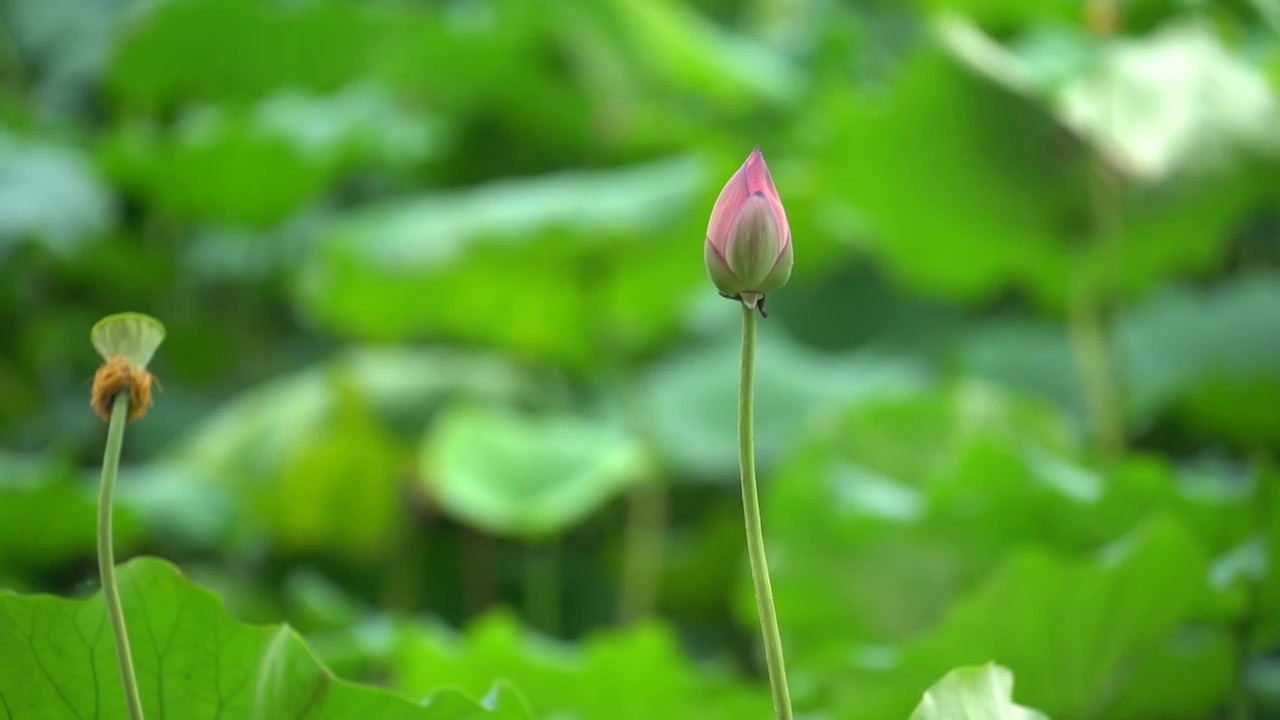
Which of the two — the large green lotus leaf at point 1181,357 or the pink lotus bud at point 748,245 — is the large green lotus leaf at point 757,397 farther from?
the pink lotus bud at point 748,245

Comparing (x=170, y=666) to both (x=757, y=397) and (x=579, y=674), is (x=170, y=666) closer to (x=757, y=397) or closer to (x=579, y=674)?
(x=579, y=674)

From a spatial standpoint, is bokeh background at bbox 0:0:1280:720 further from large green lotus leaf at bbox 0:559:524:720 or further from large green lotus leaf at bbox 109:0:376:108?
large green lotus leaf at bbox 0:559:524:720

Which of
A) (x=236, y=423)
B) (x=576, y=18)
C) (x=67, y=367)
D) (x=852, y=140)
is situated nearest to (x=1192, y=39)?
(x=852, y=140)

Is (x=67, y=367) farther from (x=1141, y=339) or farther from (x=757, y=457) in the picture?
(x=1141, y=339)

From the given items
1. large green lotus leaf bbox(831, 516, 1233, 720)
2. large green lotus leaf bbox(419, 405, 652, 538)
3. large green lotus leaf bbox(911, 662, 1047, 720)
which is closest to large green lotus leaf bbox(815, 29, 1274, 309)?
large green lotus leaf bbox(419, 405, 652, 538)

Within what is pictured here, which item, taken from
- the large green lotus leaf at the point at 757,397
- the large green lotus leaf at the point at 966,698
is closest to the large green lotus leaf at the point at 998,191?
the large green lotus leaf at the point at 757,397

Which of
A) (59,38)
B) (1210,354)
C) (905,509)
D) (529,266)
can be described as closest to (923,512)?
(905,509)
